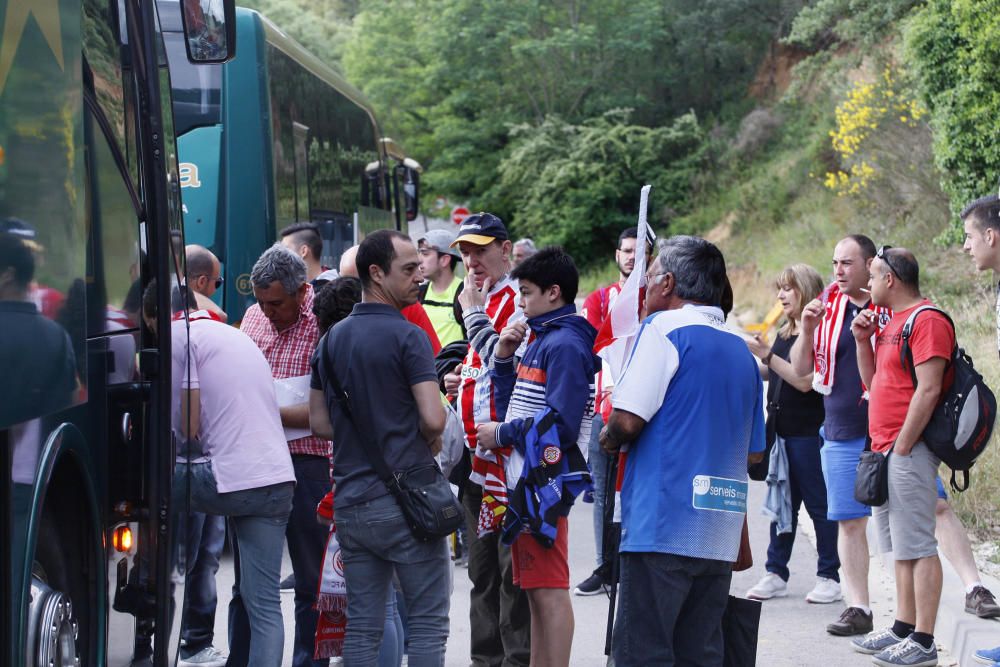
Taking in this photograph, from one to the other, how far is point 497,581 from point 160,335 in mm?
2173

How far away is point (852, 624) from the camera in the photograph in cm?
677

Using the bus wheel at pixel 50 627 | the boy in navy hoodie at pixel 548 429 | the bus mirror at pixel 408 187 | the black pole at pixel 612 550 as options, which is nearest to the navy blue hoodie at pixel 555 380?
the boy in navy hoodie at pixel 548 429

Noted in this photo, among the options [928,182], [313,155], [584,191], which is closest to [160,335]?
[313,155]

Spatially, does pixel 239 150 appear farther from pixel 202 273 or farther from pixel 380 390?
pixel 380 390

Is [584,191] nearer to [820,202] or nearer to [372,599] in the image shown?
[820,202]

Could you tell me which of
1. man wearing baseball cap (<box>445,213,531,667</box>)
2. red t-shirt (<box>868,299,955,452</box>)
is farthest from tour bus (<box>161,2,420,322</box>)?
red t-shirt (<box>868,299,955,452</box>)

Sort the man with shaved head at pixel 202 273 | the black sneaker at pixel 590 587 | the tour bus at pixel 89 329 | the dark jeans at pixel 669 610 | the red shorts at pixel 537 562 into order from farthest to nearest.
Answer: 1. the black sneaker at pixel 590 587
2. the man with shaved head at pixel 202 273
3. the red shorts at pixel 537 562
4. the dark jeans at pixel 669 610
5. the tour bus at pixel 89 329

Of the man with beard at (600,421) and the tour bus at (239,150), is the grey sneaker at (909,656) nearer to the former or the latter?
the man with beard at (600,421)

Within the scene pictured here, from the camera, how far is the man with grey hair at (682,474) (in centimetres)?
427

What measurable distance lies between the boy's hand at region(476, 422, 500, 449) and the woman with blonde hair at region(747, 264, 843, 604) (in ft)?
9.05

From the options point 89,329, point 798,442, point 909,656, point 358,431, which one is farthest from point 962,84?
point 89,329

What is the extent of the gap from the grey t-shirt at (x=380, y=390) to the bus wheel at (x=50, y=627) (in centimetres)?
123

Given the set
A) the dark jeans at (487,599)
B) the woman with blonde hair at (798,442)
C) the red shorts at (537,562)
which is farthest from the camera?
the woman with blonde hair at (798,442)

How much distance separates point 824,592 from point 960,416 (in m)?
2.08
